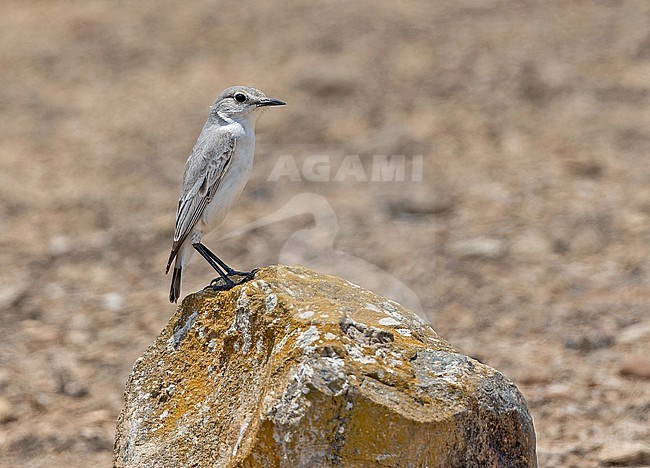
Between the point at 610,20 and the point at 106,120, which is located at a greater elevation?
the point at 610,20

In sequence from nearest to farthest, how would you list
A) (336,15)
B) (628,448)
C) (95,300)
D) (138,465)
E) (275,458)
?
1. (275,458)
2. (138,465)
3. (628,448)
4. (95,300)
5. (336,15)

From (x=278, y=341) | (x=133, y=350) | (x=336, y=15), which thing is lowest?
(x=133, y=350)

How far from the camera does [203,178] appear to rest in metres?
7.39

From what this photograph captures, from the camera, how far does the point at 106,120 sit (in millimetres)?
17547

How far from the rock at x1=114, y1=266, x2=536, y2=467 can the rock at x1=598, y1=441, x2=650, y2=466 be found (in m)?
2.83

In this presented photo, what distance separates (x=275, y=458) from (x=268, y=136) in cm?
1146

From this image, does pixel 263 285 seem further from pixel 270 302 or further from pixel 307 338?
pixel 307 338

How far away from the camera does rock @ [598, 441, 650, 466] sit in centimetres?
860

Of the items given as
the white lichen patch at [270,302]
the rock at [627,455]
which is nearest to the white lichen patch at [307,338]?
the white lichen patch at [270,302]

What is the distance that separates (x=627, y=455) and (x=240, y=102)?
474 centimetres

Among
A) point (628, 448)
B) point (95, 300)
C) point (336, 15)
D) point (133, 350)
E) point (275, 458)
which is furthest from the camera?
point (336, 15)

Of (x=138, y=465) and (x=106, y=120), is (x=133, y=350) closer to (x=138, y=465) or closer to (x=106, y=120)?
(x=138, y=465)

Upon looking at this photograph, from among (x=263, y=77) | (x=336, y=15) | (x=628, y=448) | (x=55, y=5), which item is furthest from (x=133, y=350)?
(x=55, y=5)

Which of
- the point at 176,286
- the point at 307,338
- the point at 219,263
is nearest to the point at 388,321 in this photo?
the point at 307,338
